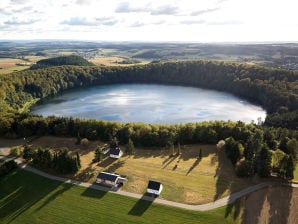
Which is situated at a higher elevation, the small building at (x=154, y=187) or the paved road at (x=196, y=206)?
the small building at (x=154, y=187)

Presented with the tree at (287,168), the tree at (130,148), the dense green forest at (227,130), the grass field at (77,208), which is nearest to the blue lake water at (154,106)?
the dense green forest at (227,130)

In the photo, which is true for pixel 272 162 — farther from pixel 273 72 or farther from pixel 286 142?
pixel 273 72

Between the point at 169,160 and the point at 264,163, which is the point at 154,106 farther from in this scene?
the point at 264,163

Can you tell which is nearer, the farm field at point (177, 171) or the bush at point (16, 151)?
the farm field at point (177, 171)

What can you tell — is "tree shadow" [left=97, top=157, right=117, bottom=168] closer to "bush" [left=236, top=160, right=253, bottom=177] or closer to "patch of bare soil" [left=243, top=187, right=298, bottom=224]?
"bush" [left=236, top=160, right=253, bottom=177]

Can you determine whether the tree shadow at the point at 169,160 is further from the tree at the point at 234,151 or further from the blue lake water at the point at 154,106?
the blue lake water at the point at 154,106

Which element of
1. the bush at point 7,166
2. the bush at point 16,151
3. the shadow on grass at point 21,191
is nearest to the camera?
the shadow on grass at point 21,191

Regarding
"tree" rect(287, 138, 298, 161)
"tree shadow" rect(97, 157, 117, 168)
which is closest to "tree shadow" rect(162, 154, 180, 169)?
"tree shadow" rect(97, 157, 117, 168)

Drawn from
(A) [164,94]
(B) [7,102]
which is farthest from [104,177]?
(A) [164,94]
